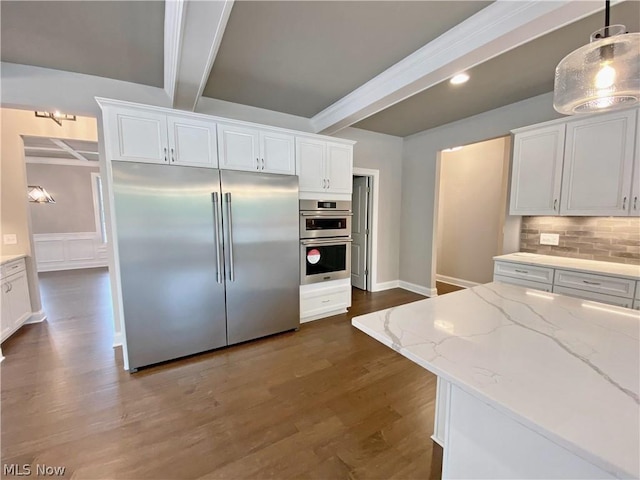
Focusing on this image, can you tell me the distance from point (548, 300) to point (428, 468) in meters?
1.16

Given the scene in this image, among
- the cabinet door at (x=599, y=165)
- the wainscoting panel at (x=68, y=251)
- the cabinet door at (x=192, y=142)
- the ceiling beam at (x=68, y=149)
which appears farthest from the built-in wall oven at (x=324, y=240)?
the wainscoting panel at (x=68, y=251)

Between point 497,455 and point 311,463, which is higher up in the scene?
point 497,455

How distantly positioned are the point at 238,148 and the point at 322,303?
2146 mm

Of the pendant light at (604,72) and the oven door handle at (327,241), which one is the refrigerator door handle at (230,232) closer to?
the oven door handle at (327,241)

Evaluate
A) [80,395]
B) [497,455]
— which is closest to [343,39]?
[497,455]

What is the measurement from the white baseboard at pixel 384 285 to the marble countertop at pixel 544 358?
131 inches

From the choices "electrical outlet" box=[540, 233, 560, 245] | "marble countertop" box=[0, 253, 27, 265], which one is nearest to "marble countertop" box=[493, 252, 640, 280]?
"electrical outlet" box=[540, 233, 560, 245]

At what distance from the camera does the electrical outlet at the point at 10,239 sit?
10.8 feet

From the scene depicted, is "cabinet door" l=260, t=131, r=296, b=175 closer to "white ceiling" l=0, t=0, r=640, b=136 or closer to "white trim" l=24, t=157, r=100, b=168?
"white ceiling" l=0, t=0, r=640, b=136

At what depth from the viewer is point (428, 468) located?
A: 4.97 feet

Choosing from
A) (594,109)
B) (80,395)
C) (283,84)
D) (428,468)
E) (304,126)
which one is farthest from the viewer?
(304,126)

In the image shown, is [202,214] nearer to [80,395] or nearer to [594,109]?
[80,395]

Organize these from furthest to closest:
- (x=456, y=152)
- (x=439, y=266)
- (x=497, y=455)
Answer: (x=439, y=266), (x=456, y=152), (x=497, y=455)

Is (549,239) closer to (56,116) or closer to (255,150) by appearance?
(255,150)
